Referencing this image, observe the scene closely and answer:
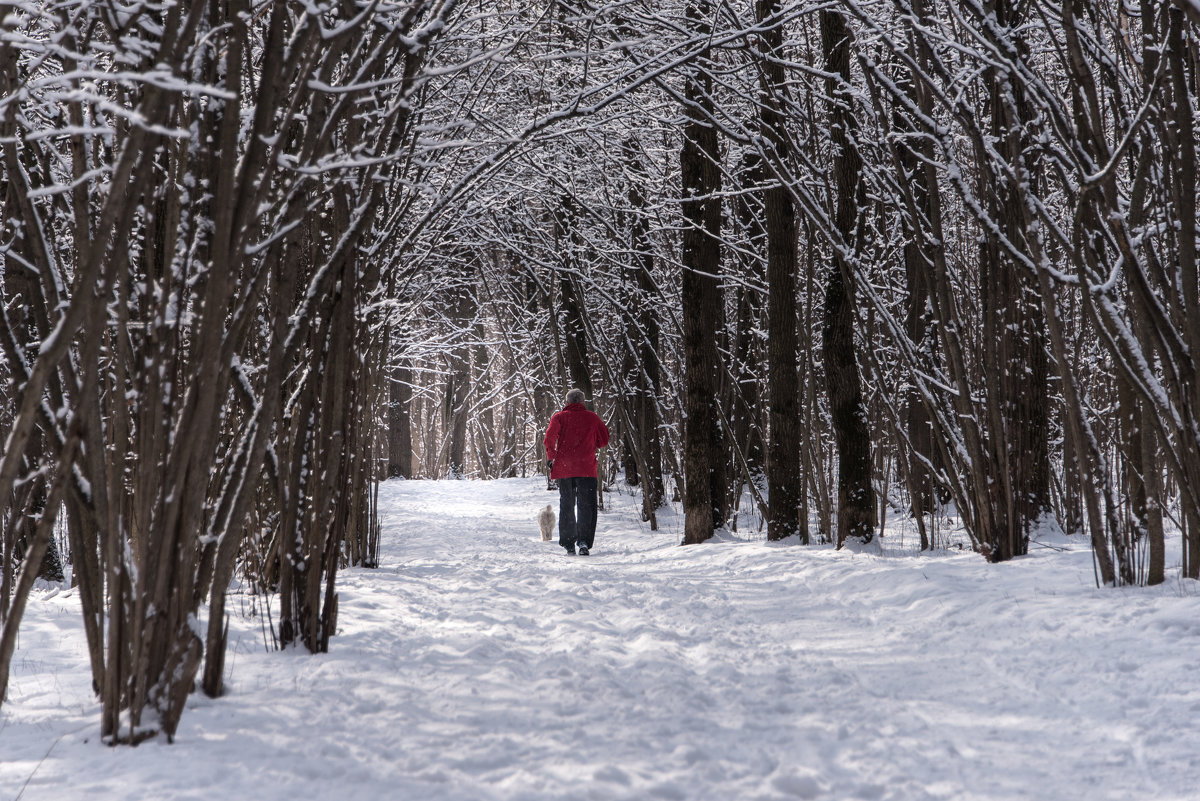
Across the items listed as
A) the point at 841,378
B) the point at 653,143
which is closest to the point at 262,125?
the point at 841,378

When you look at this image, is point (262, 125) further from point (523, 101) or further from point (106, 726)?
point (523, 101)

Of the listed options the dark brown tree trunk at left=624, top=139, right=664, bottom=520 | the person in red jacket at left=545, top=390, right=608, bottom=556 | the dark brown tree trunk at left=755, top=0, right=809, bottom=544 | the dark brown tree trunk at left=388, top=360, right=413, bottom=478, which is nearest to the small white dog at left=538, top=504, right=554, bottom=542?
the person in red jacket at left=545, top=390, right=608, bottom=556

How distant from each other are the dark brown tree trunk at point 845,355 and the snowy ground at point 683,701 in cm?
202

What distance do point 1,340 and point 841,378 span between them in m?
6.82

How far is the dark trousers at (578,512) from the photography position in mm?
9641

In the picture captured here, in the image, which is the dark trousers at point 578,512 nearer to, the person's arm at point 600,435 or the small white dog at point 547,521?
the person's arm at point 600,435

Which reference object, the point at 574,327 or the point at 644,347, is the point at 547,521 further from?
the point at 574,327

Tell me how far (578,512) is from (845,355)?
137 inches

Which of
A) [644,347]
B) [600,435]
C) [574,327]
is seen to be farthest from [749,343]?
[600,435]

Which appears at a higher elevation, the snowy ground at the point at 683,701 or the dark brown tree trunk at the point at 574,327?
the dark brown tree trunk at the point at 574,327

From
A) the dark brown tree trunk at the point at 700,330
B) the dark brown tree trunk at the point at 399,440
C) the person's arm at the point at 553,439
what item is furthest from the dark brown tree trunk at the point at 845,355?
the dark brown tree trunk at the point at 399,440

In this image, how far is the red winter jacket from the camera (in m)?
9.95

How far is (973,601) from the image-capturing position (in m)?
4.96

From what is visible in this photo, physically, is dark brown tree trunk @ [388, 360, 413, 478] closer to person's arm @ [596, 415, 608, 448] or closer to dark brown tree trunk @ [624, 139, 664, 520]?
dark brown tree trunk @ [624, 139, 664, 520]
